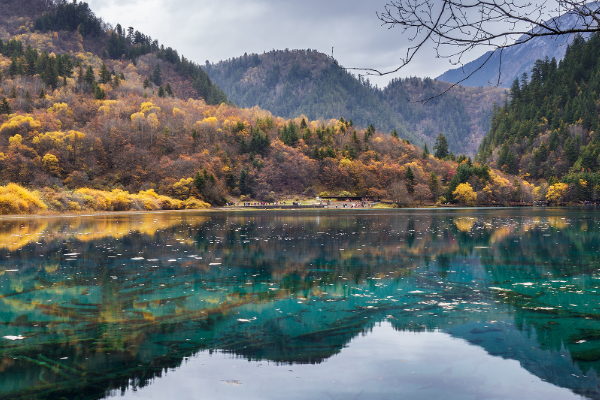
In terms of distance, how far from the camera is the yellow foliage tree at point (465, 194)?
9200 cm

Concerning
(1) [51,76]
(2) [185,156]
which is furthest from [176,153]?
(1) [51,76]

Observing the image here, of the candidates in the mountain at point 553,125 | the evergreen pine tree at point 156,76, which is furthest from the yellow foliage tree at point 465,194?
the evergreen pine tree at point 156,76

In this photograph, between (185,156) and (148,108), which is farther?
(148,108)

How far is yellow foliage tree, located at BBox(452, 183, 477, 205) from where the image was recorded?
302 feet

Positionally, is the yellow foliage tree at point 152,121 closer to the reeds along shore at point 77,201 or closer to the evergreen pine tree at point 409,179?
the reeds along shore at point 77,201

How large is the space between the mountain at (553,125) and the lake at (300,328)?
350ft

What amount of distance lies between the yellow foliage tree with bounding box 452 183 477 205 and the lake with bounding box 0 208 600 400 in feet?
267

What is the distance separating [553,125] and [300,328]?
511 ft

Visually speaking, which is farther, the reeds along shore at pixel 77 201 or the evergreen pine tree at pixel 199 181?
the evergreen pine tree at pixel 199 181

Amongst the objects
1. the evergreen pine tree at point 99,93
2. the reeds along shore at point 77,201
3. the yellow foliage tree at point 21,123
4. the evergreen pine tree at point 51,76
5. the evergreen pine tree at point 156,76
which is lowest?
the reeds along shore at point 77,201

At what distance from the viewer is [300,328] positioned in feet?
24.0

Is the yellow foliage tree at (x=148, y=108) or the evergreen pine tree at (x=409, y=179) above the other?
the yellow foliage tree at (x=148, y=108)

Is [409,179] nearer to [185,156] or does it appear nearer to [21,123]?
[185,156]

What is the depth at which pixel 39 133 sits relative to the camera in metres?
88.6
